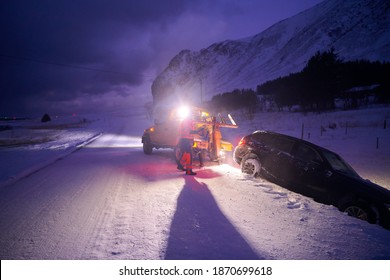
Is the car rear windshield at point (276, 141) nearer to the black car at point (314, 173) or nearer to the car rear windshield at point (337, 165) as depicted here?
the black car at point (314, 173)

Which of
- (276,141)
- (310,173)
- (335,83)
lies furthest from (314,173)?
(335,83)

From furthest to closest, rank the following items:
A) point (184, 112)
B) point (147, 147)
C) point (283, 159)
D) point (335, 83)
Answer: point (335, 83)
point (147, 147)
point (184, 112)
point (283, 159)

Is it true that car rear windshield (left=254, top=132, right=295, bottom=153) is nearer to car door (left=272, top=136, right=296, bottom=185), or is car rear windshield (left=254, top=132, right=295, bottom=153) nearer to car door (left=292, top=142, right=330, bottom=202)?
car door (left=272, top=136, right=296, bottom=185)

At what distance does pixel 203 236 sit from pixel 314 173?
368 cm

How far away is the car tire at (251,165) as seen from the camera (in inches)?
283

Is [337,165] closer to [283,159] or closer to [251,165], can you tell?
[283,159]

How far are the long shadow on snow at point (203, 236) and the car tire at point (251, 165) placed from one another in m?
2.70

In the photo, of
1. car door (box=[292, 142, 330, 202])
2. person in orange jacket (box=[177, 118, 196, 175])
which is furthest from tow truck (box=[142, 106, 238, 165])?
car door (box=[292, 142, 330, 202])

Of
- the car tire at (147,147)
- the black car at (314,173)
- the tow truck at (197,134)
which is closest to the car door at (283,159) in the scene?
the black car at (314,173)

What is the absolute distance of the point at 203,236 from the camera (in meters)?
3.48

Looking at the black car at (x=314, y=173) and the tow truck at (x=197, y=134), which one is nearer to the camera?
the black car at (x=314, y=173)

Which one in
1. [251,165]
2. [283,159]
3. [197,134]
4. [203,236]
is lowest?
[203,236]

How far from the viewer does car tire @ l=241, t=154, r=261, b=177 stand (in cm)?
719
